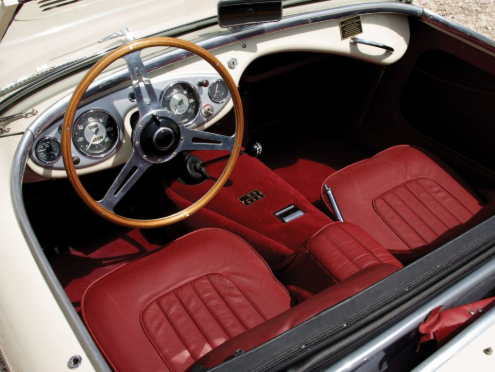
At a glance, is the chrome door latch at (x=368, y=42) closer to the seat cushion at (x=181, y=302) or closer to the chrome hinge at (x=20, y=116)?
the seat cushion at (x=181, y=302)

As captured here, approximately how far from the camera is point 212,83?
1.90 m

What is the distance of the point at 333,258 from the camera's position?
1.71 metres

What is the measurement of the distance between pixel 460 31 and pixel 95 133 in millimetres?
1748

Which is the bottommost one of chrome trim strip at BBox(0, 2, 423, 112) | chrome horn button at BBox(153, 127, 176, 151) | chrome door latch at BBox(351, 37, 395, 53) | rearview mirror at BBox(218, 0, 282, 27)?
chrome horn button at BBox(153, 127, 176, 151)

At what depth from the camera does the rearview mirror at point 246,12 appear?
1728mm

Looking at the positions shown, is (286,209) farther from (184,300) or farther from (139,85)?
(139,85)

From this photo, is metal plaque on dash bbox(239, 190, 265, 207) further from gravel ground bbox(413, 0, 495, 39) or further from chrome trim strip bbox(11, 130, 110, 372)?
gravel ground bbox(413, 0, 495, 39)

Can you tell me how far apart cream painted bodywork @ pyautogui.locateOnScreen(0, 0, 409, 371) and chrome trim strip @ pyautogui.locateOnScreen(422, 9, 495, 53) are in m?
0.12

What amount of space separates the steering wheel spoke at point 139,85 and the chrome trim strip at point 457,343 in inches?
44.7

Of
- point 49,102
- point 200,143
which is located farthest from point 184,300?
point 49,102

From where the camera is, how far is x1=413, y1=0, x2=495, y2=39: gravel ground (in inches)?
201

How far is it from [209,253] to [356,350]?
916mm

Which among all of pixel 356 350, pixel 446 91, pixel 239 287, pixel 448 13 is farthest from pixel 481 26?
pixel 356 350

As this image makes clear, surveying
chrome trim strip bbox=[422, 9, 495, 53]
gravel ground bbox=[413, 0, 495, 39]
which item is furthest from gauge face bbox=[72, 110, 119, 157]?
gravel ground bbox=[413, 0, 495, 39]
